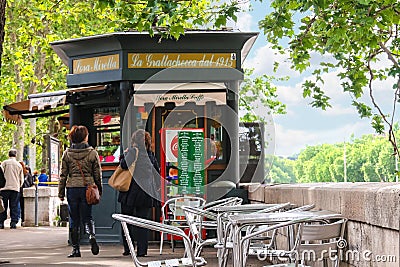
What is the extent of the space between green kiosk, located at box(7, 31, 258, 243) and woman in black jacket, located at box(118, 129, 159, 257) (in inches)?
86.2

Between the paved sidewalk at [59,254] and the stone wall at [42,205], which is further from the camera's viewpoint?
the stone wall at [42,205]

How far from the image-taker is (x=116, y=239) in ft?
48.2

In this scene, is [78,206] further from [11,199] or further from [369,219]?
[11,199]

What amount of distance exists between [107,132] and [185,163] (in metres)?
1.91

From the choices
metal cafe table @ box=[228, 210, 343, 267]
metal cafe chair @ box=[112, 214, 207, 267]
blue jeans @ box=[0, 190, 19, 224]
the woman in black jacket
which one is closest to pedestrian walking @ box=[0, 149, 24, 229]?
blue jeans @ box=[0, 190, 19, 224]

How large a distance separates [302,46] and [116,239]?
192 inches

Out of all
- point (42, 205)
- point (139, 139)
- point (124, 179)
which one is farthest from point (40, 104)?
point (42, 205)

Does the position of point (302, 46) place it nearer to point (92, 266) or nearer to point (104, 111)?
point (104, 111)

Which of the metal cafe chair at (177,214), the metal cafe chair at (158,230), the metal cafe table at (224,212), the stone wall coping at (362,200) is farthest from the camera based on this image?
the metal cafe chair at (177,214)

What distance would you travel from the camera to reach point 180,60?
47.6 feet

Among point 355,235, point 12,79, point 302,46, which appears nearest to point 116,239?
point 302,46

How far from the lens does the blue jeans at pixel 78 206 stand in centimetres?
1164

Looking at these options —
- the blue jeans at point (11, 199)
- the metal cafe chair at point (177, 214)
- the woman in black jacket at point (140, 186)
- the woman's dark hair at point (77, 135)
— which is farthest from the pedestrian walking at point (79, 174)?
the blue jeans at point (11, 199)

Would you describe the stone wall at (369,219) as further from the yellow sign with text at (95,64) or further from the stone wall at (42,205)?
the stone wall at (42,205)
